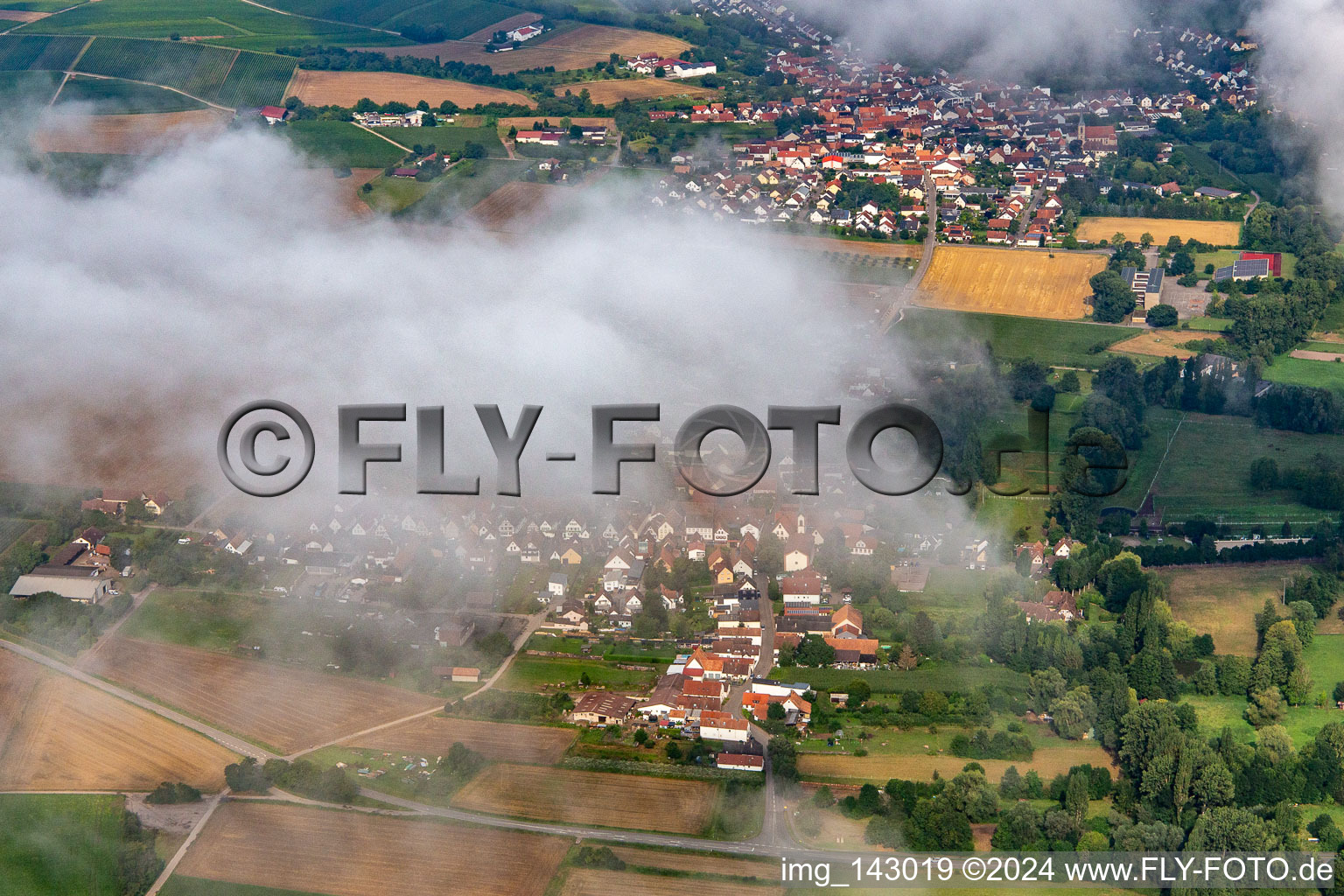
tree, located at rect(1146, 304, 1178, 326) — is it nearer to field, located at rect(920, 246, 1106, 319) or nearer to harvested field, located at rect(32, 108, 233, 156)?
field, located at rect(920, 246, 1106, 319)

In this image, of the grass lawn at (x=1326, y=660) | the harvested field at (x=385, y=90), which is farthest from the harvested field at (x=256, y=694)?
the harvested field at (x=385, y=90)

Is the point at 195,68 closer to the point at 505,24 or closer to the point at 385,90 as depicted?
the point at 385,90

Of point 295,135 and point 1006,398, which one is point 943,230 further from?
point 295,135

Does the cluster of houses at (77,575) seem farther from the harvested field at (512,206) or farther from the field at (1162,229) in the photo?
the field at (1162,229)

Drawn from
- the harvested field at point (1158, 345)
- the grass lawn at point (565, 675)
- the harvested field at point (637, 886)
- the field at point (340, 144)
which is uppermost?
the field at point (340, 144)

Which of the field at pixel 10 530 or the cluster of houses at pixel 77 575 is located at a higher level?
the field at pixel 10 530

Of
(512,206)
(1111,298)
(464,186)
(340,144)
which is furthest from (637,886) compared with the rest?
(340,144)

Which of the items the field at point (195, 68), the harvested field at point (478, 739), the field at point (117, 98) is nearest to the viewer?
the harvested field at point (478, 739)

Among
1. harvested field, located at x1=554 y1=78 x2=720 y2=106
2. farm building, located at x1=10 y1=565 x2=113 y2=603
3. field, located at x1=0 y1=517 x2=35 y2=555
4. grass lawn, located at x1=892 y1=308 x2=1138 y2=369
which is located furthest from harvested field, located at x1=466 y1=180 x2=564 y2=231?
farm building, located at x1=10 y1=565 x2=113 y2=603

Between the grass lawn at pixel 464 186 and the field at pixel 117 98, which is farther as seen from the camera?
the field at pixel 117 98
